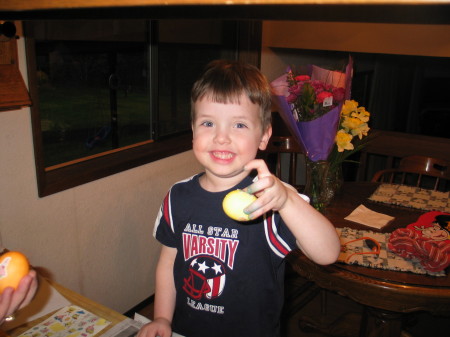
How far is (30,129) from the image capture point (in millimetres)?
1715

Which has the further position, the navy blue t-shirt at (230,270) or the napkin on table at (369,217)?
the napkin on table at (369,217)

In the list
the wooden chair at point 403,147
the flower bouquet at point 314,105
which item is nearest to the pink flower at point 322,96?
the flower bouquet at point 314,105

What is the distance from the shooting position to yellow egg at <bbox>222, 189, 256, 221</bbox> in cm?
77

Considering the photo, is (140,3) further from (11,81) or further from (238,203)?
(11,81)

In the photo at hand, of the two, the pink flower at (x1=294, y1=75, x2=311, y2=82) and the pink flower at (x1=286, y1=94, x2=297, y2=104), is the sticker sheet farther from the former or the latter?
the pink flower at (x1=294, y1=75, x2=311, y2=82)

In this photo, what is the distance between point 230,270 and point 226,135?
1.25 ft

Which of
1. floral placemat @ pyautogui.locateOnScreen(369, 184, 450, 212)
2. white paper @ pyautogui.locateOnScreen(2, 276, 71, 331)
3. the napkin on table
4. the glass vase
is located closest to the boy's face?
white paper @ pyautogui.locateOnScreen(2, 276, 71, 331)

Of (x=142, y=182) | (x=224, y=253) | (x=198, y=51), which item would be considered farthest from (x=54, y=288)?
(x=198, y=51)

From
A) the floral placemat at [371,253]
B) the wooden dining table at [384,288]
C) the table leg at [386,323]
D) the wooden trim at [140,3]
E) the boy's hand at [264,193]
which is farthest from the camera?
the table leg at [386,323]

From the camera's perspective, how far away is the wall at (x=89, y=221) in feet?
5.55

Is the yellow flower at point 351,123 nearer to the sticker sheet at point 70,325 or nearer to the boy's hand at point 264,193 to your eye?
the boy's hand at point 264,193

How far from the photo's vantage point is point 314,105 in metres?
1.67

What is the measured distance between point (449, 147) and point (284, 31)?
→ 1.62 meters

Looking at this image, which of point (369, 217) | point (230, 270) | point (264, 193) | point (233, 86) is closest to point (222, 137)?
point (233, 86)
